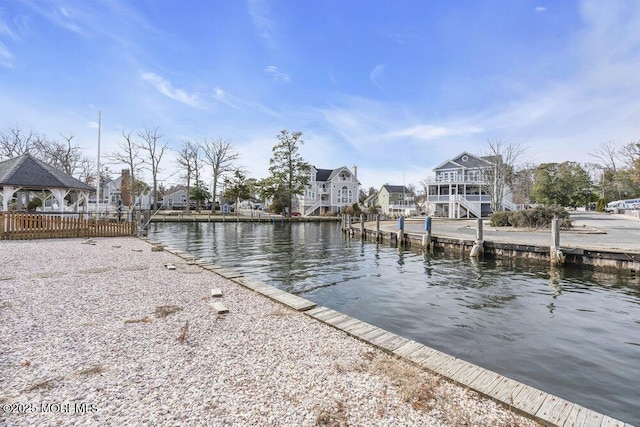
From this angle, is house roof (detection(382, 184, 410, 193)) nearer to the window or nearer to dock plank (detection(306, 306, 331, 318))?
the window

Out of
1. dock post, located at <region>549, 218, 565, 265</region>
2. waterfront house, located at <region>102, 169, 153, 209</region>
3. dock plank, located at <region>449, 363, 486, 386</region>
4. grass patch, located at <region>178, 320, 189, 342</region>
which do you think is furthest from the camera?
waterfront house, located at <region>102, 169, 153, 209</region>

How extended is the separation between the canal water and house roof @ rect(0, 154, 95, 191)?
10776 millimetres

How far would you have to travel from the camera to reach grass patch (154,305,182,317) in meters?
5.16

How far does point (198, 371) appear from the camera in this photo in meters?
3.34

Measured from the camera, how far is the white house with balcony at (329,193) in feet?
192

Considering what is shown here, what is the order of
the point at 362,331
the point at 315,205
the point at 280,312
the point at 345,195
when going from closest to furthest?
the point at 362,331, the point at 280,312, the point at 315,205, the point at 345,195

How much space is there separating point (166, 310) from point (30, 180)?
662 inches

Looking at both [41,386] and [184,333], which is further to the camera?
[184,333]

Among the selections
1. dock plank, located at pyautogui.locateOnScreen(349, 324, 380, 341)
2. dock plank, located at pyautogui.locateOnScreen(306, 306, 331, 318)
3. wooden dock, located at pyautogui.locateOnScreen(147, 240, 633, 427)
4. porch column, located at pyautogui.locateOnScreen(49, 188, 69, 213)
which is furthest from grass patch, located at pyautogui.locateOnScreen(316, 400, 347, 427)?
porch column, located at pyautogui.locateOnScreen(49, 188, 69, 213)

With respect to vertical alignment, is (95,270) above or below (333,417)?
above

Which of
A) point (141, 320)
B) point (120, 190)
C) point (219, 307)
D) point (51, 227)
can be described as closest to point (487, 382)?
point (219, 307)

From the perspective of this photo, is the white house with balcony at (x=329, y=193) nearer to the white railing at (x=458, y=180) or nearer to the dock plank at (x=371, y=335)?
the white railing at (x=458, y=180)

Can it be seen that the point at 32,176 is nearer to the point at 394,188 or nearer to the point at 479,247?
the point at 479,247

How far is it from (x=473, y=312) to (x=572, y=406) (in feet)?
14.5
